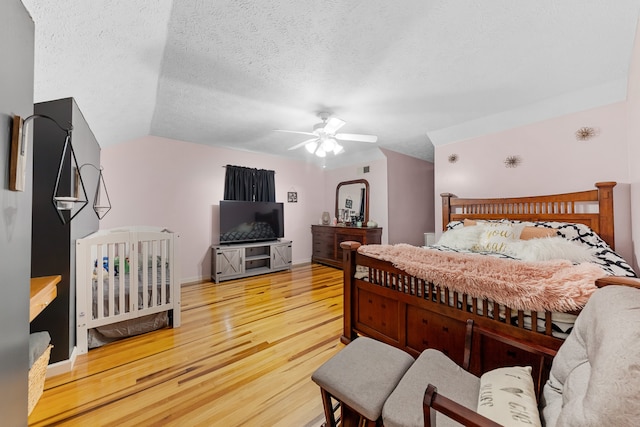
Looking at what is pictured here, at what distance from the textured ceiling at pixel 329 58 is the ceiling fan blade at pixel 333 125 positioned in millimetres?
216

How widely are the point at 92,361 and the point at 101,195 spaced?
2.24 meters

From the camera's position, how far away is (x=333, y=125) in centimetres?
267

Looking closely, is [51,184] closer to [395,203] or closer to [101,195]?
[101,195]

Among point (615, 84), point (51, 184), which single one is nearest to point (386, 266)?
point (51, 184)

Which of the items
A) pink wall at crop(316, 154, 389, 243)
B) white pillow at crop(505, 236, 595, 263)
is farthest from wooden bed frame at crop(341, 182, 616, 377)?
pink wall at crop(316, 154, 389, 243)

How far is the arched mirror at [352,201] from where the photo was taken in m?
5.05

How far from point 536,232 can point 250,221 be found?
4.14 metres

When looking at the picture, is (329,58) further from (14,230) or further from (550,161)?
(550,161)

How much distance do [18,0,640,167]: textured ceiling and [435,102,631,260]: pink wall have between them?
16cm

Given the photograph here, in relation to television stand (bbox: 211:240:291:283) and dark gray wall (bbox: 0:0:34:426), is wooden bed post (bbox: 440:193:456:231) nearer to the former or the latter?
television stand (bbox: 211:240:291:283)

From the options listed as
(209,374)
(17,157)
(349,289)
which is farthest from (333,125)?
(209,374)

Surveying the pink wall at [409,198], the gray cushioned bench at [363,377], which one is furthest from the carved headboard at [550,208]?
A: the gray cushioned bench at [363,377]

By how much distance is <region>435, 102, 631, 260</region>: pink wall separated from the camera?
92.4 inches

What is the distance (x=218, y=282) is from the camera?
3957mm
